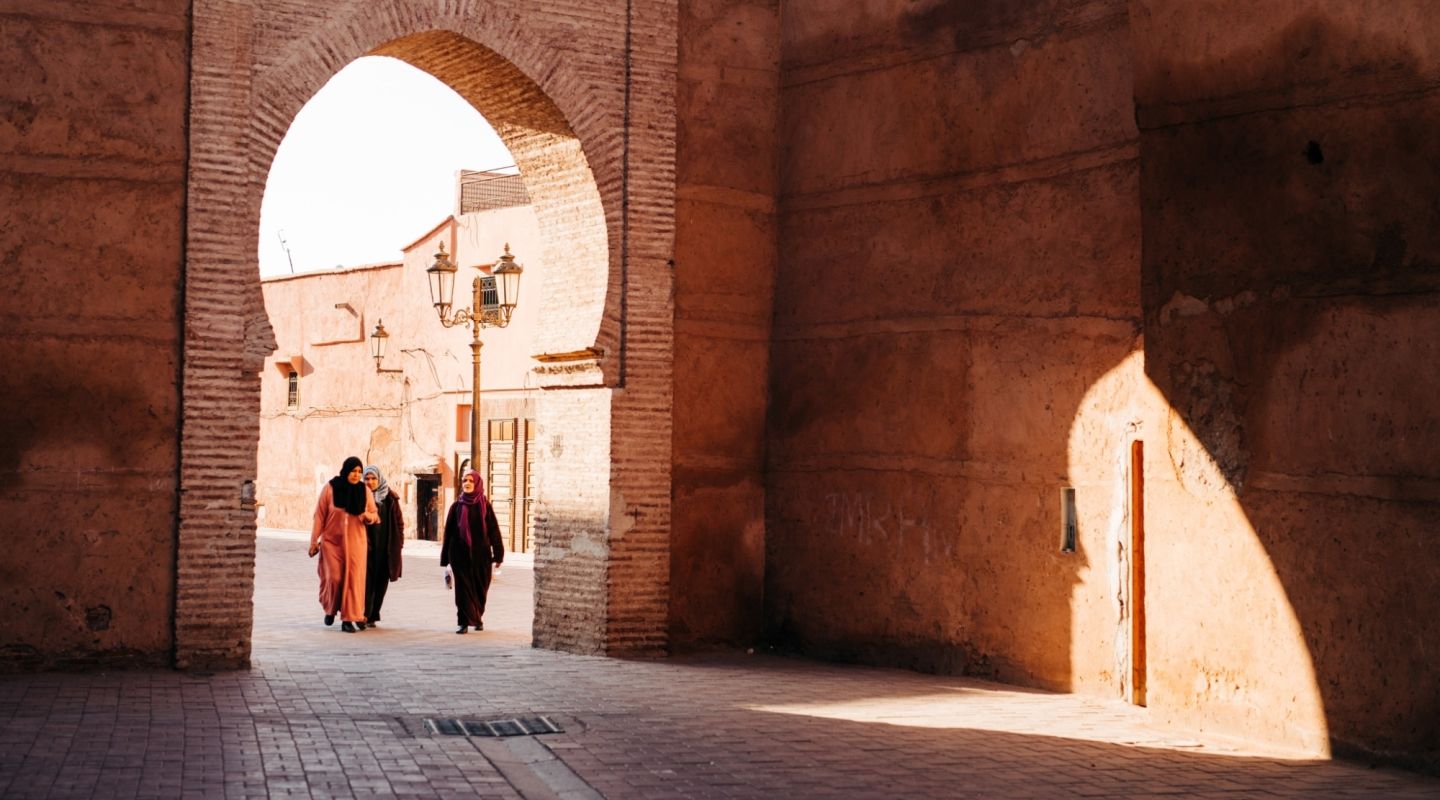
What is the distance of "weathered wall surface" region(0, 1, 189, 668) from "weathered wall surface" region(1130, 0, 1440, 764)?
568 centimetres

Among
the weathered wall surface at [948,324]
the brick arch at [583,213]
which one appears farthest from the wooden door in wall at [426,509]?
the weathered wall surface at [948,324]

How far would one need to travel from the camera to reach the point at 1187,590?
26.4 feet

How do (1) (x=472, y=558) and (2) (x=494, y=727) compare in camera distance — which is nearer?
(2) (x=494, y=727)

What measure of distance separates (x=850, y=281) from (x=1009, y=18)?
82.5 inches

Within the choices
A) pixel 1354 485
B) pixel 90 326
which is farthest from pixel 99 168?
pixel 1354 485

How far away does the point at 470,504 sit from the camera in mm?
12781

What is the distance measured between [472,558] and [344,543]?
1.09 m

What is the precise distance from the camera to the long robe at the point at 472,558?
12.6 meters

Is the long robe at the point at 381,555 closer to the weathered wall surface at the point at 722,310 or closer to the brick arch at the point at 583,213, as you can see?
the brick arch at the point at 583,213

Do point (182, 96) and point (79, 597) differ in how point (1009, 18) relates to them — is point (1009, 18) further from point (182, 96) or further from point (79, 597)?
point (79, 597)

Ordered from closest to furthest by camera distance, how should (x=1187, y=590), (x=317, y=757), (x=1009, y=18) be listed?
(x=317, y=757)
(x=1187, y=590)
(x=1009, y=18)

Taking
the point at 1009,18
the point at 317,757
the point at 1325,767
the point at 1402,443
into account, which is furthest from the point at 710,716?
the point at 1009,18

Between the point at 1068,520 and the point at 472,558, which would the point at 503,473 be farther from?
the point at 1068,520

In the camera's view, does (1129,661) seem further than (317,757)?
Yes
